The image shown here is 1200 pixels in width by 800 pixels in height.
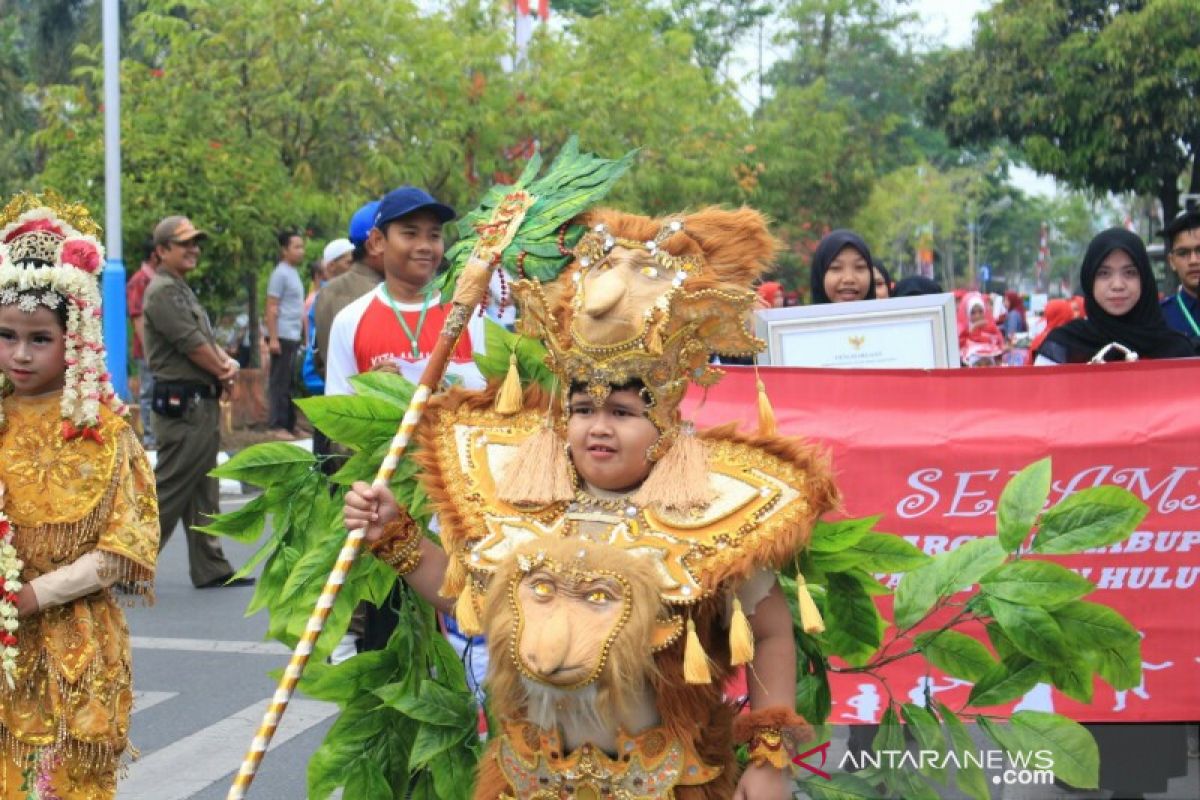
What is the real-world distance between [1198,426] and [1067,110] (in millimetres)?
17153

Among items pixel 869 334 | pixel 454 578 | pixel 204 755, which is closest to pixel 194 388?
pixel 204 755

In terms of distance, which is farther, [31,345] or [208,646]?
[208,646]

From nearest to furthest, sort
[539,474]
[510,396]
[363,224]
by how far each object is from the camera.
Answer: [539,474]
[510,396]
[363,224]

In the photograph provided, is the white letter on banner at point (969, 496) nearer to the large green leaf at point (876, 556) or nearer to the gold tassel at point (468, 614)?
the large green leaf at point (876, 556)

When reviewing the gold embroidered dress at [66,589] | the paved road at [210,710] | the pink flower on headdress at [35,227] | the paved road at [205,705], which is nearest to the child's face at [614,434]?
the gold embroidered dress at [66,589]

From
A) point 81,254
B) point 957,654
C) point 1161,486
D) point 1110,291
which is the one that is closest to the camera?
point 957,654

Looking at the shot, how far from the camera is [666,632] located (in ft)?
9.93

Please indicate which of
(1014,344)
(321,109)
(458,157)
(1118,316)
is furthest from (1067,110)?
(1118,316)

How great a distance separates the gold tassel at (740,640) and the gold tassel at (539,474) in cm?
44

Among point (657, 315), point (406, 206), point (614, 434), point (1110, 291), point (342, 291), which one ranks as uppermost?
point (406, 206)

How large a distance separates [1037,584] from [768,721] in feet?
2.47

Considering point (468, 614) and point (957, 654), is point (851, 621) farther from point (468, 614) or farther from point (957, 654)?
point (468, 614)

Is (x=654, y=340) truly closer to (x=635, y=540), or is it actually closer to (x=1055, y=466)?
(x=635, y=540)

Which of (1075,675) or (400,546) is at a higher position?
(400,546)
